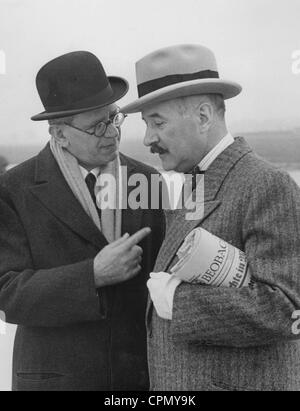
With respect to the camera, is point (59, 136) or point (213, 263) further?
point (59, 136)

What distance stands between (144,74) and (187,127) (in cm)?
21

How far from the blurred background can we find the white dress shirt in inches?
21.1

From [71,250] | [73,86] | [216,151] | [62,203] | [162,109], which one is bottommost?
[71,250]

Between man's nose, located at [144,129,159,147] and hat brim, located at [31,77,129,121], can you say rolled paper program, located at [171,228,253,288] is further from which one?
hat brim, located at [31,77,129,121]

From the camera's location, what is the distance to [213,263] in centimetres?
125

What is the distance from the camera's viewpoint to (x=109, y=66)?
194 cm

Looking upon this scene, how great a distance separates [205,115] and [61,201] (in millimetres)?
549

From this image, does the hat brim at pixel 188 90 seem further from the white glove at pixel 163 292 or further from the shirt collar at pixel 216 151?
the white glove at pixel 163 292

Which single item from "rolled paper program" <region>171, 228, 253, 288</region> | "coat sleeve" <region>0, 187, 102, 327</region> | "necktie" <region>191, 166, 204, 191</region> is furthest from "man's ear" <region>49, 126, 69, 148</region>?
"rolled paper program" <region>171, 228, 253, 288</region>

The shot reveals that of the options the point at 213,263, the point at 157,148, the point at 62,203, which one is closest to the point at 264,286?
the point at 213,263

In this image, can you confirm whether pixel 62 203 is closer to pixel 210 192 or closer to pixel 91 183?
pixel 91 183

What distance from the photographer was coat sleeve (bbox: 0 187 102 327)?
1574mm

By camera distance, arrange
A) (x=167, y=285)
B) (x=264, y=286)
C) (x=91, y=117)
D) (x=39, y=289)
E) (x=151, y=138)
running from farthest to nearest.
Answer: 1. (x=91, y=117)
2. (x=39, y=289)
3. (x=151, y=138)
4. (x=167, y=285)
5. (x=264, y=286)

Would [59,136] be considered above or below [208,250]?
above
